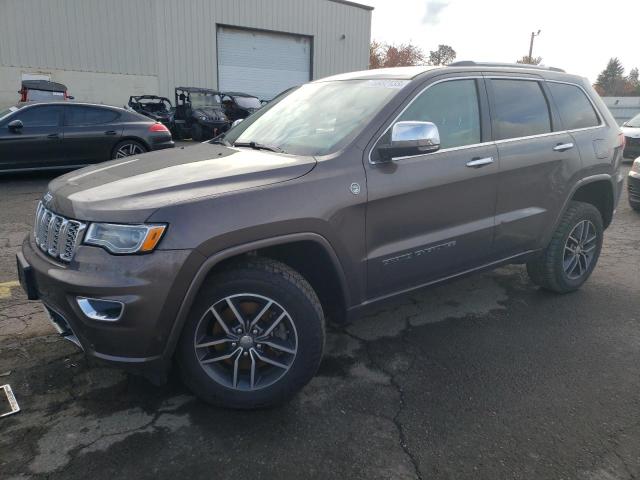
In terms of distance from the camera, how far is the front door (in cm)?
290

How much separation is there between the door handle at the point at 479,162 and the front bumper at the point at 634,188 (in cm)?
562

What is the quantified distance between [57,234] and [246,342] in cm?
111

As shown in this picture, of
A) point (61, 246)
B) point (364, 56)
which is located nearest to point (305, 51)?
point (364, 56)

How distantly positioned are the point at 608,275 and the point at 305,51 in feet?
79.9

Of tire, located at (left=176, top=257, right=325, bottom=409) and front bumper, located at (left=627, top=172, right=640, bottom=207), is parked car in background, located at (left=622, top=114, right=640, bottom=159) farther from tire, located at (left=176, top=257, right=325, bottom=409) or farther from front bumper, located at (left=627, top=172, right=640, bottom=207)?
tire, located at (left=176, top=257, right=325, bottom=409)

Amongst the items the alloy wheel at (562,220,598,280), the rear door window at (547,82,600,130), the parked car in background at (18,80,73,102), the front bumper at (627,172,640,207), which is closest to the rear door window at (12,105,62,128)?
the parked car in background at (18,80,73,102)

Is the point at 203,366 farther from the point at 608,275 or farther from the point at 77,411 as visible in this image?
the point at 608,275

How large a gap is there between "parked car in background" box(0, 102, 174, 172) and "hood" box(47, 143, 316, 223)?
6.61 m

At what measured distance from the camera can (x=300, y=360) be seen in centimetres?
264

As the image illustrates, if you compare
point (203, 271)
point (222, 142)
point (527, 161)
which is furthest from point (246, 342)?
point (527, 161)

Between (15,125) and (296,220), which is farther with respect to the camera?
(15,125)

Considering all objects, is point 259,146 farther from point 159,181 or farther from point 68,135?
point 68,135

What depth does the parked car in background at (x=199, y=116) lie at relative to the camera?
1630 cm

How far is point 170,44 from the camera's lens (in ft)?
74.1
